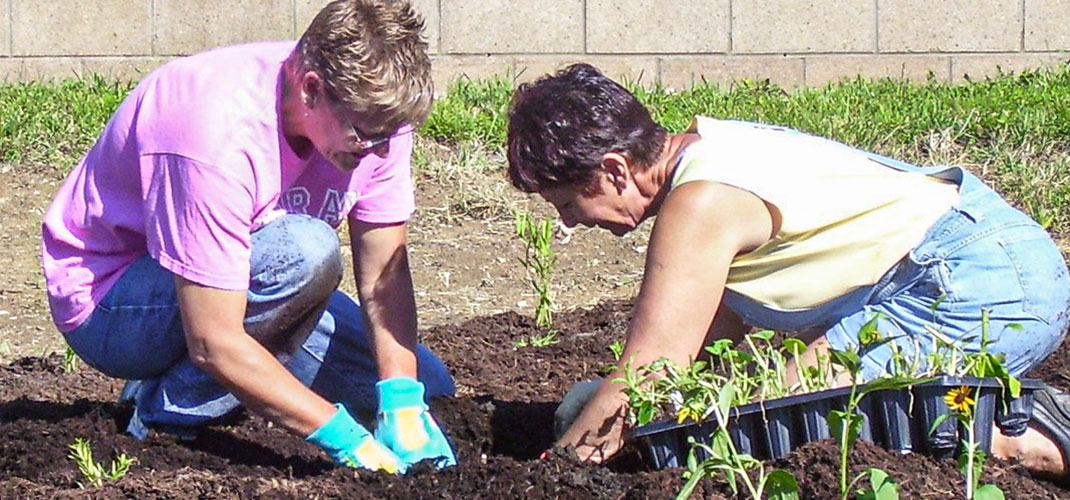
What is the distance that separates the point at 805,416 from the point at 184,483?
1092 mm

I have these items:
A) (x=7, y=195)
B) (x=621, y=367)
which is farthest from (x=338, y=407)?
(x=7, y=195)

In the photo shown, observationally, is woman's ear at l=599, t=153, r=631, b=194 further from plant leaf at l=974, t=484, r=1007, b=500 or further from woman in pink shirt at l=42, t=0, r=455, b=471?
plant leaf at l=974, t=484, r=1007, b=500

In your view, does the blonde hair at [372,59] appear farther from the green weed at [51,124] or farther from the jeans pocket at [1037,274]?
the green weed at [51,124]

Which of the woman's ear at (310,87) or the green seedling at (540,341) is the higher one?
the woman's ear at (310,87)

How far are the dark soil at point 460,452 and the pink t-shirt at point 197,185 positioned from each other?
0.31 meters

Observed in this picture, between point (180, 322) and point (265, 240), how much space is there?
24 cm

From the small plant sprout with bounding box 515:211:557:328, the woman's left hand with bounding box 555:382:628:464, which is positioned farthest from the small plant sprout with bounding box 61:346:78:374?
the woman's left hand with bounding box 555:382:628:464

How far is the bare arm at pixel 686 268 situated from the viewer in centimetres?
249

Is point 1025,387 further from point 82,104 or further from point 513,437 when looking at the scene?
point 82,104

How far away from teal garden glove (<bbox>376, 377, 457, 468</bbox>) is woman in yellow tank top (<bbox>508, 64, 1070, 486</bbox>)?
1.05ft

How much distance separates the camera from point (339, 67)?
2441 mm

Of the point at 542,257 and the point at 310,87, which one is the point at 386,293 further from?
the point at 542,257

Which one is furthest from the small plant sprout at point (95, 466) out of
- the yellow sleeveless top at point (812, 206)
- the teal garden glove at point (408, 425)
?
the yellow sleeveless top at point (812, 206)

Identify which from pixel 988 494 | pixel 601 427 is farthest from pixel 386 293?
pixel 988 494
